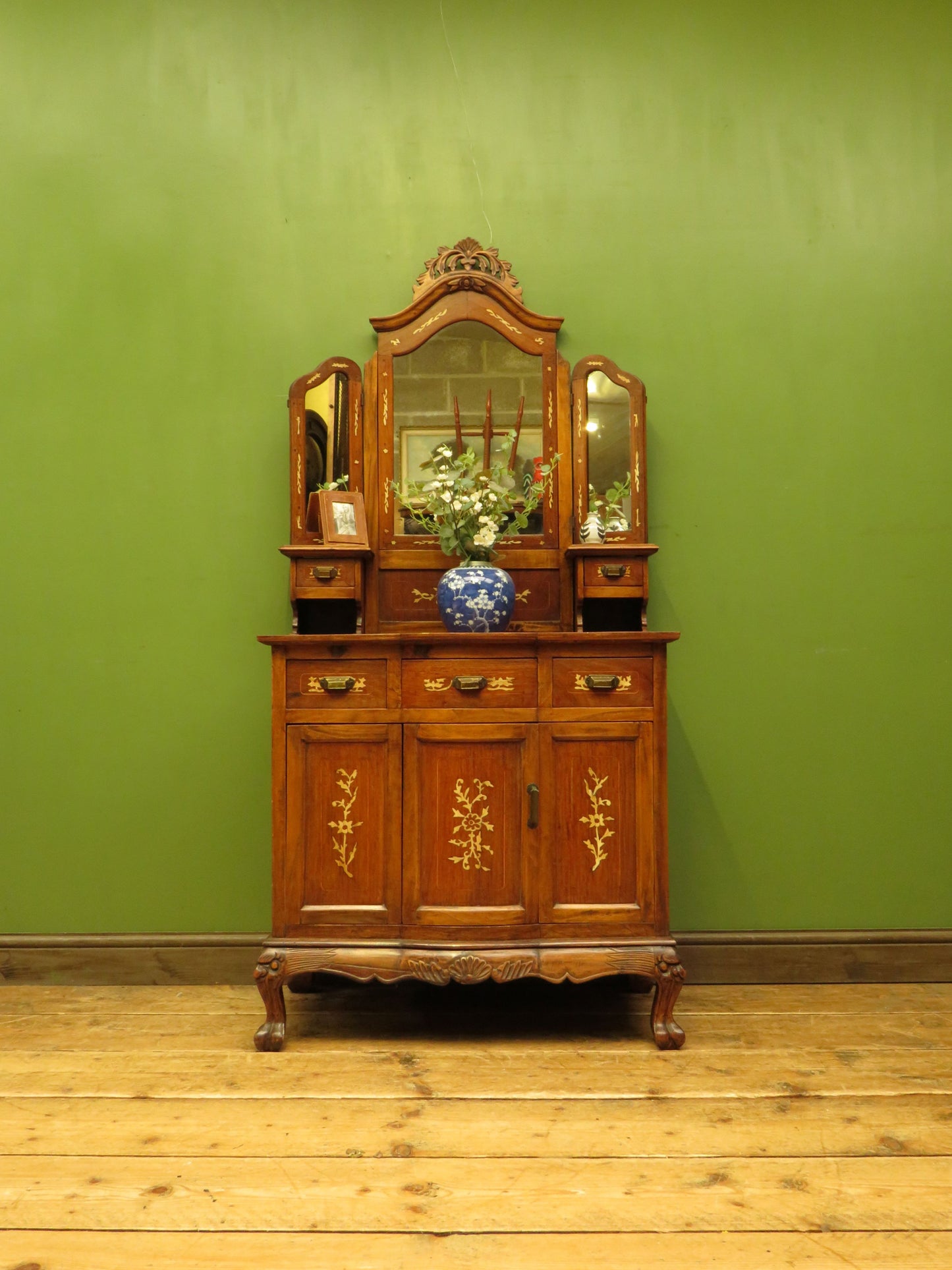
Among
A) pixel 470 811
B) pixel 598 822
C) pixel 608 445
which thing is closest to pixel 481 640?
pixel 470 811

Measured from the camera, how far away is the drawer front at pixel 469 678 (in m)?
2.29

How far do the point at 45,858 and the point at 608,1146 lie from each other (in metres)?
1.92

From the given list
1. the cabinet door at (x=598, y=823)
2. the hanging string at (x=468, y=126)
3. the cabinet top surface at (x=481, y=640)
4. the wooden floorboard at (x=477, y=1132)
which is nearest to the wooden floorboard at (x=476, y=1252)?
the wooden floorboard at (x=477, y=1132)

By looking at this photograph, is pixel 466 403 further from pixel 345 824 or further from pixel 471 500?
pixel 345 824

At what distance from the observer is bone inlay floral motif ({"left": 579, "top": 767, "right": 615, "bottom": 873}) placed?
7.50ft

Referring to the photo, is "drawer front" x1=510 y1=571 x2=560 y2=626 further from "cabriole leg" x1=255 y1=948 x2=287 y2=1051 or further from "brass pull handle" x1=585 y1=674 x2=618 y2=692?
"cabriole leg" x1=255 y1=948 x2=287 y2=1051

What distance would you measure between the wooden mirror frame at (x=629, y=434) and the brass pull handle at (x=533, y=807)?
833 mm

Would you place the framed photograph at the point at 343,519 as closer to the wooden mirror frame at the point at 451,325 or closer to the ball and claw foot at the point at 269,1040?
the wooden mirror frame at the point at 451,325

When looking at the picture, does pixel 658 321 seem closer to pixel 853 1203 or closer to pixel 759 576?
pixel 759 576

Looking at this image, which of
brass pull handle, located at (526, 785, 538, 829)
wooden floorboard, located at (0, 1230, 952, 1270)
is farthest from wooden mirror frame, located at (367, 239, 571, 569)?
wooden floorboard, located at (0, 1230, 952, 1270)

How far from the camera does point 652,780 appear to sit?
229cm

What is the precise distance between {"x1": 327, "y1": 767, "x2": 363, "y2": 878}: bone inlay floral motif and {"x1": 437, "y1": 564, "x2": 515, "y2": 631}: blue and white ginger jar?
490 mm

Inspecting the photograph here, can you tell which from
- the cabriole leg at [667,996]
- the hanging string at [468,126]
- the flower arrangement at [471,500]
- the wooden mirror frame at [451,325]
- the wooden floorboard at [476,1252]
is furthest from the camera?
the hanging string at [468,126]

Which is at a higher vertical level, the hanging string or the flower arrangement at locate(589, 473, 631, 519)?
the hanging string
